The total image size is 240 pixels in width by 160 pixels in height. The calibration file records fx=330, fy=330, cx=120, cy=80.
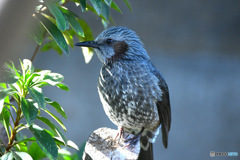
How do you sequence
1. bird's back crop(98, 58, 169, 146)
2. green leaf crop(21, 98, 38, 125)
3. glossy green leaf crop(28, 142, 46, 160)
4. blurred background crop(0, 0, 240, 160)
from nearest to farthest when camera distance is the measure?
green leaf crop(21, 98, 38, 125)
glossy green leaf crop(28, 142, 46, 160)
bird's back crop(98, 58, 169, 146)
blurred background crop(0, 0, 240, 160)

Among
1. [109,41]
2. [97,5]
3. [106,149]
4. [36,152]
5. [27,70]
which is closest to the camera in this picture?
[97,5]

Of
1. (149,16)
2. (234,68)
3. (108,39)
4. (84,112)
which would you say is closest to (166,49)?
(149,16)

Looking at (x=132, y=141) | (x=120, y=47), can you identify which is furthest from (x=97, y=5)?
(x=132, y=141)

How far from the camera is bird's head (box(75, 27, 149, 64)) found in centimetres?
250

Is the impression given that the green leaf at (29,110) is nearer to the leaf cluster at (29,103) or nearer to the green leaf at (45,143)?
the leaf cluster at (29,103)

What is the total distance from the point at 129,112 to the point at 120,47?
525mm

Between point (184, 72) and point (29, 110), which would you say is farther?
point (184, 72)

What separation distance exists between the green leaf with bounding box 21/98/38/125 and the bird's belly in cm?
89

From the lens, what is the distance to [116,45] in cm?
254

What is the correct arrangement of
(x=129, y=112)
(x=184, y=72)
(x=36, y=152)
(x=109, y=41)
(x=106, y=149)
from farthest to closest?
1. (x=184, y=72)
2. (x=109, y=41)
3. (x=129, y=112)
4. (x=36, y=152)
5. (x=106, y=149)

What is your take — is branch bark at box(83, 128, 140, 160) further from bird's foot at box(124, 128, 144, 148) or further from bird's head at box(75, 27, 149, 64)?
bird's head at box(75, 27, 149, 64)

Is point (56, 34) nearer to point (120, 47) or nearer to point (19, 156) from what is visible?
point (19, 156)

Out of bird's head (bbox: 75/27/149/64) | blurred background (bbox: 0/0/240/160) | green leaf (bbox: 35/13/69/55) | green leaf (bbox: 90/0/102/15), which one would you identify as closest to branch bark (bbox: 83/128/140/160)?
bird's head (bbox: 75/27/149/64)

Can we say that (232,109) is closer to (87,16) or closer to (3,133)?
(87,16)
